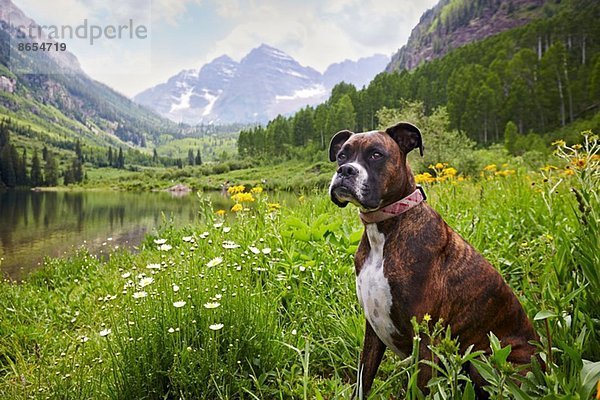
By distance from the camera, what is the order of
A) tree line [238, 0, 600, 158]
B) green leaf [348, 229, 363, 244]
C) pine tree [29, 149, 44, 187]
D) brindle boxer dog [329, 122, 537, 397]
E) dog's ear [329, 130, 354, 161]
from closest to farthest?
1. brindle boxer dog [329, 122, 537, 397]
2. dog's ear [329, 130, 354, 161]
3. green leaf [348, 229, 363, 244]
4. tree line [238, 0, 600, 158]
5. pine tree [29, 149, 44, 187]

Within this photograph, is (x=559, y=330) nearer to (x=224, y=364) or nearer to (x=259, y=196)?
(x=224, y=364)

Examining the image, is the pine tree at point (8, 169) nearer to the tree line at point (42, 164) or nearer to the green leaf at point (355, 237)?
the tree line at point (42, 164)

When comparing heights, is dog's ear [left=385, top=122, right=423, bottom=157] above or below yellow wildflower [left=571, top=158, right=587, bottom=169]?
above

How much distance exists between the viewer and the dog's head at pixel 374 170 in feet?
6.72

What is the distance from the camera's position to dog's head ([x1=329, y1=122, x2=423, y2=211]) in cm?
205

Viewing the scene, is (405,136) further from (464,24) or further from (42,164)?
(464,24)

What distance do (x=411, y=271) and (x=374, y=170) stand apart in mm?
562

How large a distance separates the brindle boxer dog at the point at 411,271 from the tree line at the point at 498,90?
61196 mm

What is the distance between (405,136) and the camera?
2.34 m

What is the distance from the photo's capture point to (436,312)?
199cm

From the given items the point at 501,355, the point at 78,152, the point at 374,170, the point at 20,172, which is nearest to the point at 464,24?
the point at 20,172

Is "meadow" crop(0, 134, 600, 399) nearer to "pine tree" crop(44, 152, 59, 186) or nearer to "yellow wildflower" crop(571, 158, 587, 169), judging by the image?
"yellow wildflower" crop(571, 158, 587, 169)

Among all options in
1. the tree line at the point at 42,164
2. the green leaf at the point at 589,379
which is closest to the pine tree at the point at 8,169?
the tree line at the point at 42,164

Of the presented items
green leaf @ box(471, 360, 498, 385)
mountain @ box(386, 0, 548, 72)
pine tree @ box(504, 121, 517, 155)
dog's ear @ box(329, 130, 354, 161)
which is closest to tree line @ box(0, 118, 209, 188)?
pine tree @ box(504, 121, 517, 155)
